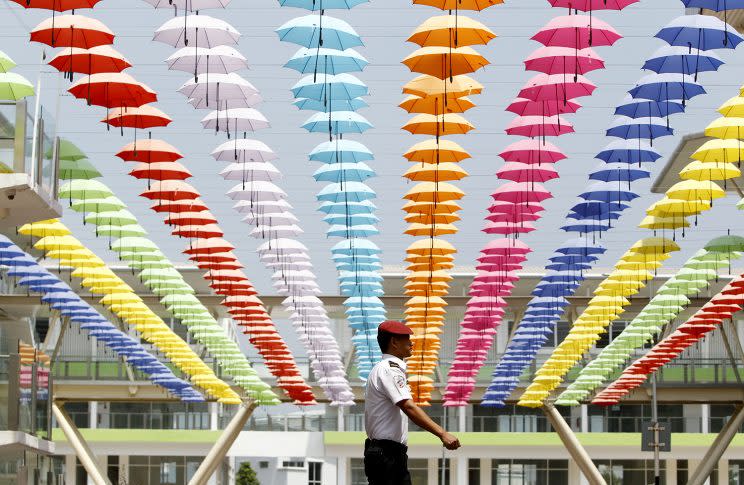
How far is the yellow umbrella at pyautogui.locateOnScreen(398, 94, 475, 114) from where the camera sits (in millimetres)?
16594

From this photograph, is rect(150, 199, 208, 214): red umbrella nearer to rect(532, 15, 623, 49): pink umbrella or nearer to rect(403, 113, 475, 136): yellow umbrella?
rect(403, 113, 475, 136): yellow umbrella

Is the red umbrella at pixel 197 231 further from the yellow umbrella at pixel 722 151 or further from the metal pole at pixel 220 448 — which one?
the metal pole at pixel 220 448

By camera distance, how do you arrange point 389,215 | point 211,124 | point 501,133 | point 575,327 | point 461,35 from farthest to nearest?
point 575,327 → point 389,215 → point 501,133 → point 211,124 → point 461,35

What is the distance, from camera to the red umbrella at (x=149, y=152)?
62.8ft

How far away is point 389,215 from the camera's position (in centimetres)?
3206

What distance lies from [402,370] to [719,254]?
21099mm

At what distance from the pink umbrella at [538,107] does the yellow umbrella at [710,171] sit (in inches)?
138

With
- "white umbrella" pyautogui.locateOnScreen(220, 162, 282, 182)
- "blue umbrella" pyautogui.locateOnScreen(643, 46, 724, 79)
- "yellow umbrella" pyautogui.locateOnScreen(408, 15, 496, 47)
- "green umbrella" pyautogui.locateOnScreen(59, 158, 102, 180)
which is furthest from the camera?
"green umbrella" pyautogui.locateOnScreen(59, 158, 102, 180)

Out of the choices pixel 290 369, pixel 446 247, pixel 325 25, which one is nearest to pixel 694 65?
pixel 325 25

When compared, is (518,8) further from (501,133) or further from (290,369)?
(290,369)

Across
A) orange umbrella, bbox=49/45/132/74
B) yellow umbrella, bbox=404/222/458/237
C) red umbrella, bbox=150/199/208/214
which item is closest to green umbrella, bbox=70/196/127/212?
red umbrella, bbox=150/199/208/214

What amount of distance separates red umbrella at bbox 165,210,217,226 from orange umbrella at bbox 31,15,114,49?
8.22 meters

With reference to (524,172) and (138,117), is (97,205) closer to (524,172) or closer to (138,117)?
(138,117)

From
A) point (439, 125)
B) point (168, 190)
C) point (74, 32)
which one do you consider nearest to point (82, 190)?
point (168, 190)
